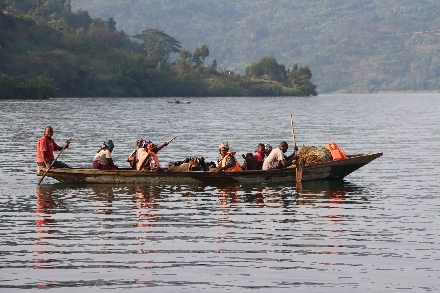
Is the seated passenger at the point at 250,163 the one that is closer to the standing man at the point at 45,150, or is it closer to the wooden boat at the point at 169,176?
the wooden boat at the point at 169,176

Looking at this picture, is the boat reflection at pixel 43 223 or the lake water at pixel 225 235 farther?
the boat reflection at pixel 43 223

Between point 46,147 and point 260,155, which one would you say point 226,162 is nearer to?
point 260,155

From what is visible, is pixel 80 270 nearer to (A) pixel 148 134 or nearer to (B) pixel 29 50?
(A) pixel 148 134

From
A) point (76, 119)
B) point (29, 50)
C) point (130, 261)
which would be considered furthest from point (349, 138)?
point (29, 50)

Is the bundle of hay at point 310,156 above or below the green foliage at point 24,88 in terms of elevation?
below

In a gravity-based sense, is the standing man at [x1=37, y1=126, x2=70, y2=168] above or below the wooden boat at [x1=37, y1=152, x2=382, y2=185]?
above

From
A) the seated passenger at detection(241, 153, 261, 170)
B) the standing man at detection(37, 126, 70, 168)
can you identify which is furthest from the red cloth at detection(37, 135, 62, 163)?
the seated passenger at detection(241, 153, 261, 170)

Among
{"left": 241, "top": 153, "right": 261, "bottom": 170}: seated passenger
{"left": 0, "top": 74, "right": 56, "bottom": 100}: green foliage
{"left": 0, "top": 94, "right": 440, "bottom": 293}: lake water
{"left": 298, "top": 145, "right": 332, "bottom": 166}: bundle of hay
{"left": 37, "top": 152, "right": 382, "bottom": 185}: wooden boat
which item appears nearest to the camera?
{"left": 0, "top": 94, "right": 440, "bottom": 293}: lake water

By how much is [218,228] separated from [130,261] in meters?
4.62

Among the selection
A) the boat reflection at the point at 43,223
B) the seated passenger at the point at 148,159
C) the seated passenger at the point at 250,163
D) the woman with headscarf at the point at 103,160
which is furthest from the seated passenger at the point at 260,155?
the boat reflection at the point at 43,223

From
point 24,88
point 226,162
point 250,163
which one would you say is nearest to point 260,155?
point 250,163

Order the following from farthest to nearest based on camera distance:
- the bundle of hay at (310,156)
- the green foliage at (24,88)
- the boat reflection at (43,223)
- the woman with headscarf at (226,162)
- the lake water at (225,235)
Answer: the green foliage at (24,88) → the bundle of hay at (310,156) → the woman with headscarf at (226,162) → the boat reflection at (43,223) → the lake water at (225,235)

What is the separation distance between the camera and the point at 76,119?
278 ft

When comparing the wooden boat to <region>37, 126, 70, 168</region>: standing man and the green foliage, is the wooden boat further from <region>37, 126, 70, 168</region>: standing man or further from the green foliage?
the green foliage
